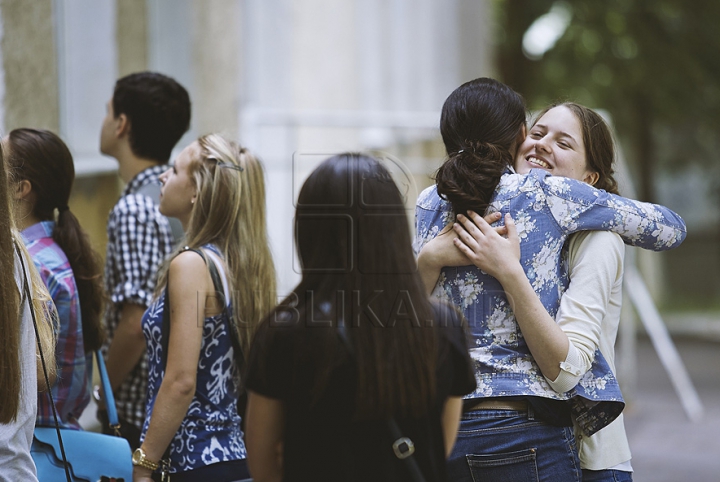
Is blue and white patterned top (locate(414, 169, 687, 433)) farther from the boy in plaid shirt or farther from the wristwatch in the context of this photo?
the boy in plaid shirt

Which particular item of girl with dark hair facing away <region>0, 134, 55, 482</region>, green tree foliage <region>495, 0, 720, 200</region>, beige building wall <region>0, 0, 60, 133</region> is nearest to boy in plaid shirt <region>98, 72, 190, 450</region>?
beige building wall <region>0, 0, 60, 133</region>

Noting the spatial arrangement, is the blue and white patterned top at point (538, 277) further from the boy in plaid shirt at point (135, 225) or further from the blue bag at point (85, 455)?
the boy in plaid shirt at point (135, 225)

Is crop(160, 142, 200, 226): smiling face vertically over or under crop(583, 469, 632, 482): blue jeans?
over

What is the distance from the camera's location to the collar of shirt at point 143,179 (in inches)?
143

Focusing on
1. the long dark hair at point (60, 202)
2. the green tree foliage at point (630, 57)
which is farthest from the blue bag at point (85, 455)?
the green tree foliage at point (630, 57)

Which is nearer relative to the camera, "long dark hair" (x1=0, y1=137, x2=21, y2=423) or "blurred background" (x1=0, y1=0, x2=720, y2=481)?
"long dark hair" (x1=0, y1=137, x2=21, y2=423)

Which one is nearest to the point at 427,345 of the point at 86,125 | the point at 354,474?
the point at 354,474

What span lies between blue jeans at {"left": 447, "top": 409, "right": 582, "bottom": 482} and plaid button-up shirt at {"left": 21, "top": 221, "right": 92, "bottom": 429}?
1.32 m

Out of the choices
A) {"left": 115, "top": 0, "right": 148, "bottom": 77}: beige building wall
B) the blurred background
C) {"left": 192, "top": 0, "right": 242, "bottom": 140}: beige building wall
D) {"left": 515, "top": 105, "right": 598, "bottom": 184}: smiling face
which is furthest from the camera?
{"left": 192, "top": 0, "right": 242, "bottom": 140}: beige building wall

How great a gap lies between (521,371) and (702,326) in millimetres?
14905

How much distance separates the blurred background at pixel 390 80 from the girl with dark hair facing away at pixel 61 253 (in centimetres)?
62

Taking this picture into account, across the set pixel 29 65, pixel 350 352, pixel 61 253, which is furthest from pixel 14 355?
pixel 29 65

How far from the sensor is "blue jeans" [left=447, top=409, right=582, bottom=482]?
2225 mm

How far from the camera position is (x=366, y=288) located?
190cm
